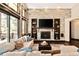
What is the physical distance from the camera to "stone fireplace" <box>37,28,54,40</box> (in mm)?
13158

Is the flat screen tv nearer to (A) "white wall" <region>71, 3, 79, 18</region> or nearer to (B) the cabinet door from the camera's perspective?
(B) the cabinet door

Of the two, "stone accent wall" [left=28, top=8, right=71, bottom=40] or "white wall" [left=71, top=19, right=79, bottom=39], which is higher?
"stone accent wall" [left=28, top=8, right=71, bottom=40]

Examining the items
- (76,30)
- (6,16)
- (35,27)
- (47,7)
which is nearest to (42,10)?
(47,7)

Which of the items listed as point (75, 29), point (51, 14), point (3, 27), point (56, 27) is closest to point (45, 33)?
point (56, 27)

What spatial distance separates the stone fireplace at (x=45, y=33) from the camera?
43.2 ft

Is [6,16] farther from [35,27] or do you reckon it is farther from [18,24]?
[35,27]

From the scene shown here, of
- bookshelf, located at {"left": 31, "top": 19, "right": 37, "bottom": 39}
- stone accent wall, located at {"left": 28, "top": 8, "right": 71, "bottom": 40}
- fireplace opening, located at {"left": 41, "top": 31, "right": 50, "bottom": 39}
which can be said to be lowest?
fireplace opening, located at {"left": 41, "top": 31, "right": 50, "bottom": 39}

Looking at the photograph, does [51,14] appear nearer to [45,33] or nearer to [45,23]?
[45,23]

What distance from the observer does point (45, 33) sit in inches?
534

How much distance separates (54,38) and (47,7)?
8.16 ft

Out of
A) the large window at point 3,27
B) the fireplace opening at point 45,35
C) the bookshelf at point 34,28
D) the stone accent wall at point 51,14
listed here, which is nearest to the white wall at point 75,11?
the stone accent wall at point 51,14

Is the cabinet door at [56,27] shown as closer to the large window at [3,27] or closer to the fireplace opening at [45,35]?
the fireplace opening at [45,35]

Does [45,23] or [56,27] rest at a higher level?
[45,23]

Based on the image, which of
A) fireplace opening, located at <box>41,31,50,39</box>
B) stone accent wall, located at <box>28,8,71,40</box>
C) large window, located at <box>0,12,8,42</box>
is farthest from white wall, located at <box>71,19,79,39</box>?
large window, located at <box>0,12,8,42</box>
